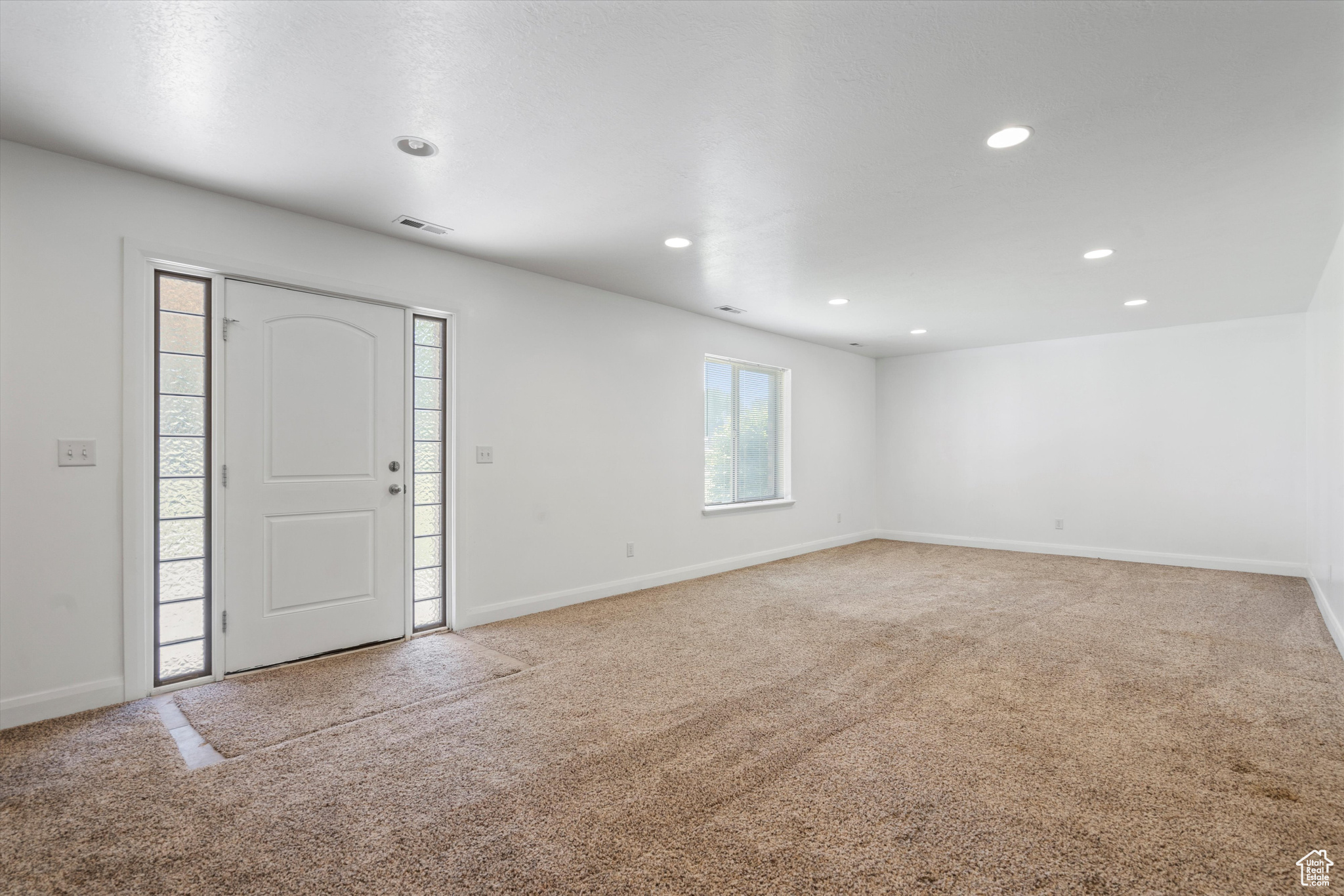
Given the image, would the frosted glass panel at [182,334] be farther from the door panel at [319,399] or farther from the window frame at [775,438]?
the window frame at [775,438]

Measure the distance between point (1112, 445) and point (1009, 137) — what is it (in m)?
5.36

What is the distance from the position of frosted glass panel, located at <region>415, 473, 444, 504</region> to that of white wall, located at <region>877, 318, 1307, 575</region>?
6036mm

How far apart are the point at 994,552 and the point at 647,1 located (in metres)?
6.97

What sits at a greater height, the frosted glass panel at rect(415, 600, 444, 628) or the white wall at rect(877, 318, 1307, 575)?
the white wall at rect(877, 318, 1307, 575)

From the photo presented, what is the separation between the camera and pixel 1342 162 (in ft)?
9.07

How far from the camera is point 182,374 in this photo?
3.18 meters

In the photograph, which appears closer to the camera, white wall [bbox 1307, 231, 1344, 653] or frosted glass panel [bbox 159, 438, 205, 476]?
frosted glass panel [bbox 159, 438, 205, 476]

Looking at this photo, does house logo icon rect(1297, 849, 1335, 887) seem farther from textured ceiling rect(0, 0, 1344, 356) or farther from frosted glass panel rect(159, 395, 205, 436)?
frosted glass panel rect(159, 395, 205, 436)

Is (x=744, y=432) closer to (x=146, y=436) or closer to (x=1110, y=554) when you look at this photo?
(x=1110, y=554)

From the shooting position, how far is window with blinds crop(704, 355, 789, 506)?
20.4 feet

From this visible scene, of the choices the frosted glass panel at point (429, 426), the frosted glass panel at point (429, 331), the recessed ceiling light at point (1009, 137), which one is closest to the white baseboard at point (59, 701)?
the frosted glass panel at point (429, 426)

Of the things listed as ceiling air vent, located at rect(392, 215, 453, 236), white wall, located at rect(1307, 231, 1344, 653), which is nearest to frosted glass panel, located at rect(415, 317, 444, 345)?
ceiling air vent, located at rect(392, 215, 453, 236)

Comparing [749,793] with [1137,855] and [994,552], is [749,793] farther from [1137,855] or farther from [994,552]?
[994,552]

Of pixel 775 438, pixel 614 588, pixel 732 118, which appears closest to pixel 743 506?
pixel 775 438
